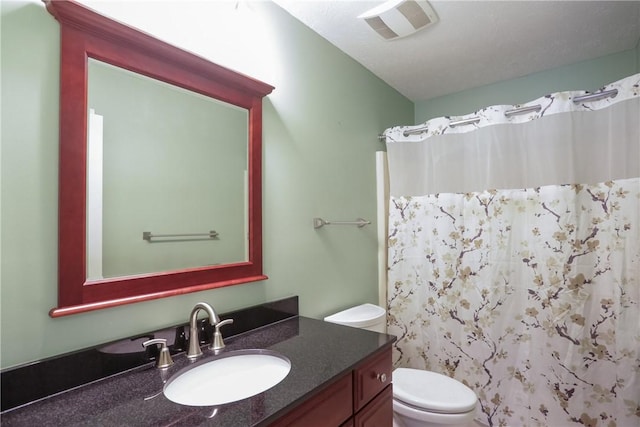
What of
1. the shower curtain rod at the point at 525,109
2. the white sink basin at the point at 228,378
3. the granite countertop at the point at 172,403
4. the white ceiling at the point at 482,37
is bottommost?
the white sink basin at the point at 228,378

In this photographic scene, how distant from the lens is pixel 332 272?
187 centimetres

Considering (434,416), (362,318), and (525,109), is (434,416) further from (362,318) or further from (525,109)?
(525,109)

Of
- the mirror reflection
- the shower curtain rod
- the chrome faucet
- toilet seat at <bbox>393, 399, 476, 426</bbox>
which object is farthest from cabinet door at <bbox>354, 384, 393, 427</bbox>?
the shower curtain rod

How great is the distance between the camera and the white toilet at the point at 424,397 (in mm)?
1473

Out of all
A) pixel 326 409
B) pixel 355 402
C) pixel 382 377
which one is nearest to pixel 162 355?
pixel 326 409

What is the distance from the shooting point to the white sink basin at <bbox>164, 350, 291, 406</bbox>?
3.09ft

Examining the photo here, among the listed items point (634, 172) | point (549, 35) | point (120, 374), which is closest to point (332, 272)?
point (120, 374)

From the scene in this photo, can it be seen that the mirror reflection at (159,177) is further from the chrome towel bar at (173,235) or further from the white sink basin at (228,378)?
the white sink basin at (228,378)

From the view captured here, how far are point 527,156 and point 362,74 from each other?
115 centimetres

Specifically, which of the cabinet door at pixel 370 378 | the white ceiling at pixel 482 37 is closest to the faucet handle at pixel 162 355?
the cabinet door at pixel 370 378

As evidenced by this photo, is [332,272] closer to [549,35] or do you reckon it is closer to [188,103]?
[188,103]

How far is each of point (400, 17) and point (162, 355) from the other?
1.83 metres

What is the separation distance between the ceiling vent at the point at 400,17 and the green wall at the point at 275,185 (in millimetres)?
333

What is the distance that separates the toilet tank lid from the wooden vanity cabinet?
48 centimetres
